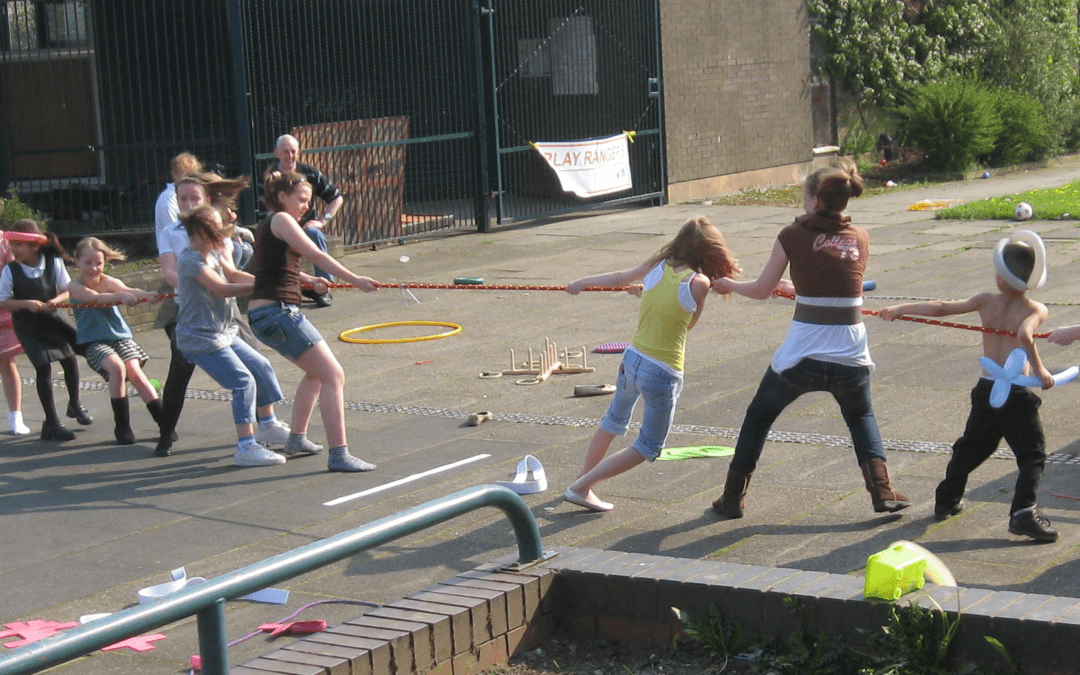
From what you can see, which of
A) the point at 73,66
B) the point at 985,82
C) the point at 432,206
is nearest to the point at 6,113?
the point at 73,66

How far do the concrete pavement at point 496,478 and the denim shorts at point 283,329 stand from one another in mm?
706

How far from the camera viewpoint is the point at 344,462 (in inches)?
286

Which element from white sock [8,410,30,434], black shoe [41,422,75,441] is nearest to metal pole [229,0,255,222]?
white sock [8,410,30,434]

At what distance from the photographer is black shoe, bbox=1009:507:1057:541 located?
5.43 meters

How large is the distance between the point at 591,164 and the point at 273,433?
12364 mm

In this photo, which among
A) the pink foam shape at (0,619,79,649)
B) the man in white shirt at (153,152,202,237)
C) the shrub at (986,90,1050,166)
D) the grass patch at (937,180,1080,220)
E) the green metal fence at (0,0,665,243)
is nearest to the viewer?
the pink foam shape at (0,619,79,649)

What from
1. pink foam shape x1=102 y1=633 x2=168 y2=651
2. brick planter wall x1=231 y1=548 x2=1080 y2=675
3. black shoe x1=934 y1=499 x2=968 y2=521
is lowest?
pink foam shape x1=102 y1=633 x2=168 y2=651

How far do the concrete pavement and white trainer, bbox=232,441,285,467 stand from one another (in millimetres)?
86

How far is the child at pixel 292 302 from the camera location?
7.30m

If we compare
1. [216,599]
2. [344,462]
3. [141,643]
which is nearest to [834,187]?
[344,462]

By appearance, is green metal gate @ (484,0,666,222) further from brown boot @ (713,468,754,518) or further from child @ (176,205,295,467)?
brown boot @ (713,468,754,518)

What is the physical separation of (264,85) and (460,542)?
37.5 feet

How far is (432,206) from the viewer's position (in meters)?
18.5

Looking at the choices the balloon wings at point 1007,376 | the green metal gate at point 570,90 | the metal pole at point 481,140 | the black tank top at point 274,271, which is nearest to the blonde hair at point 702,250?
the balloon wings at point 1007,376
